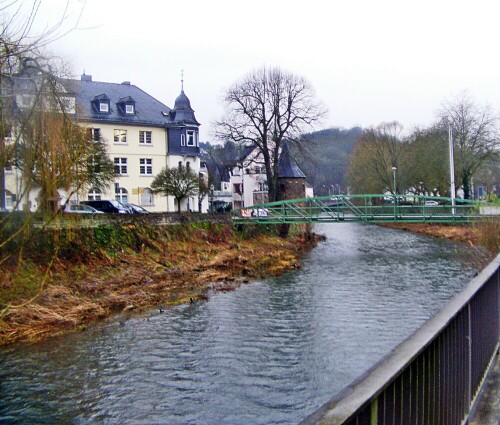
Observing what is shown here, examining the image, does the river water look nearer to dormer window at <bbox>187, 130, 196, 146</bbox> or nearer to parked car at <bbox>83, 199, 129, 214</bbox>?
parked car at <bbox>83, 199, 129, 214</bbox>

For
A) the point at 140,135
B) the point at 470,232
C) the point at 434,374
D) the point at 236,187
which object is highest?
the point at 140,135

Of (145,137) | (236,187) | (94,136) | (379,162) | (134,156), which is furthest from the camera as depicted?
(236,187)

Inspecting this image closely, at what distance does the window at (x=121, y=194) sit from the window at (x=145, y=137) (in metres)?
3.82

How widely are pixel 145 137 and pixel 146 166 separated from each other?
7.00ft

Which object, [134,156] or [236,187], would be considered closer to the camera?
[134,156]

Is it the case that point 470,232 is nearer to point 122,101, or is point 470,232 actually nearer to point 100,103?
point 122,101

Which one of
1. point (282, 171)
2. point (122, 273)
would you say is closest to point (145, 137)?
point (282, 171)

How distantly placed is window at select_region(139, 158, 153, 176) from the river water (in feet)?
85.5

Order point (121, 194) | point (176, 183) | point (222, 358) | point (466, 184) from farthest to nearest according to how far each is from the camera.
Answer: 1. point (466, 184)
2. point (121, 194)
3. point (176, 183)
4. point (222, 358)

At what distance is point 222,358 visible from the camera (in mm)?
10711

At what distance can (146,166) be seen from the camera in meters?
43.7

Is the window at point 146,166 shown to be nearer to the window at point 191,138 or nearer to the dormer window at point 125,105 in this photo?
the window at point 191,138

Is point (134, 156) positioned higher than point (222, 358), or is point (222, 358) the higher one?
point (134, 156)

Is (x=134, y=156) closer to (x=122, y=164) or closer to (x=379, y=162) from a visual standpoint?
(x=122, y=164)
